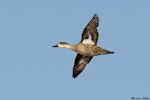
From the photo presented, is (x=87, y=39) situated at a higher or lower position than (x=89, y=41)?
higher

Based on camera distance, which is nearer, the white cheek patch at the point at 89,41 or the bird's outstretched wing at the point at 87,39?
the white cheek patch at the point at 89,41

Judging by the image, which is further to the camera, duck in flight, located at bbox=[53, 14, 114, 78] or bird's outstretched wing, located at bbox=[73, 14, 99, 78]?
bird's outstretched wing, located at bbox=[73, 14, 99, 78]

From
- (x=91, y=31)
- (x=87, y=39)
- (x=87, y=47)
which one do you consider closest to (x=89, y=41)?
(x=87, y=39)

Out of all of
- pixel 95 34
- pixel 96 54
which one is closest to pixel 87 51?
pixel 96 54

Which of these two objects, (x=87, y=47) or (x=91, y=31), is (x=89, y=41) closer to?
(x=91, y=31)

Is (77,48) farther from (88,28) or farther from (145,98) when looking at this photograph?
(145,98)

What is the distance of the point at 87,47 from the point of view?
49.6 feet

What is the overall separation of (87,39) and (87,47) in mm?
1207

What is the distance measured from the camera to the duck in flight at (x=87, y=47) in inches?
593

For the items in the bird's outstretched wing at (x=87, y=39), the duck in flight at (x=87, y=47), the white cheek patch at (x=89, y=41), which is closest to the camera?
the duck in flight at (x=87, y=47)

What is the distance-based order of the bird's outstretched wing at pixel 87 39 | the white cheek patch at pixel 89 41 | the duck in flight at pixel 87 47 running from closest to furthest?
1. the duck in flight at pixel 87 47
2. the white cheek patch at pixel 89 41
3. the bird's outstretched wing at pixel 87 39

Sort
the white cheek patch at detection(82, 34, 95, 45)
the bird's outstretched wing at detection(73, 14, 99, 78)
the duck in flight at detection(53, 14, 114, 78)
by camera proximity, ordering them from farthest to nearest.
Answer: the bird's outstretched wing at detection(73, 14, 99, 78)
the white cheek patch at detection(82, 34, 95, 45)
the duck in flight at detection(53, 14, 114, 78)

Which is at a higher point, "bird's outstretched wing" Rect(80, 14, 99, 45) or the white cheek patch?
"bird's outstretched wing" Rect(80, 14, 99, 45)

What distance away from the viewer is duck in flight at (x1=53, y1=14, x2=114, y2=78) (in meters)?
15.1
